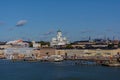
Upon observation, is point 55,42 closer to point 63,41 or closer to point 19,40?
point 63,41

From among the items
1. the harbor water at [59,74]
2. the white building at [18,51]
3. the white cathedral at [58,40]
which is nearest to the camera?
the harbor water at [59,74]

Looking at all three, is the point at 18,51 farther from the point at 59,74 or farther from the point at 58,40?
the point at 59,74

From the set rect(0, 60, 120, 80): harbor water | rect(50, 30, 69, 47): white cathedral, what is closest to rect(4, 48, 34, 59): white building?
rect(50, 30, 69, 47): white cathedral

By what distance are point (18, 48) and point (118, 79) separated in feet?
120

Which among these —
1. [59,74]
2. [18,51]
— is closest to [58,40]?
[18,51]

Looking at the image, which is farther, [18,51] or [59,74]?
[18,51]

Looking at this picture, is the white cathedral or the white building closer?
the white building

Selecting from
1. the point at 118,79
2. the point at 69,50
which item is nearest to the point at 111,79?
the point at 118,79

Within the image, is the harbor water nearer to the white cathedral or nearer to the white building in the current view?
the white building

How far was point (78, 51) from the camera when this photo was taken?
158 feet

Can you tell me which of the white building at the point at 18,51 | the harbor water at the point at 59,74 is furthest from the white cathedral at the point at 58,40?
the harbor water at the point at 59,74

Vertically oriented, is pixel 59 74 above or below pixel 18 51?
below

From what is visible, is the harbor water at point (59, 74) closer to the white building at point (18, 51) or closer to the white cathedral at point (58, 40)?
the white building at point (18, 51)

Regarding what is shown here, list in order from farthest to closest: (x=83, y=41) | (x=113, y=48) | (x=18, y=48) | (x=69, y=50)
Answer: (x=83, y=41), (x=18, y=48), (x=69, y=50), (x=113, y=48)
